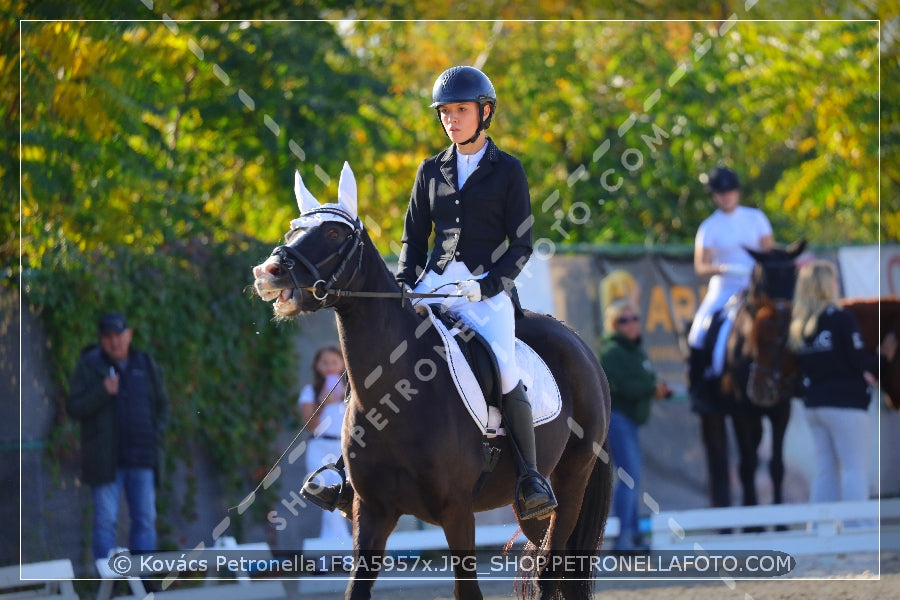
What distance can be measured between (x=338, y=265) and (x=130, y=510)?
4987 millimetres

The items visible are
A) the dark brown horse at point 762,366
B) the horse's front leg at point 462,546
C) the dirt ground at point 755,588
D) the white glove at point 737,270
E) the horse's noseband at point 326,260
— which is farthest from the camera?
the white glove at point 737,270

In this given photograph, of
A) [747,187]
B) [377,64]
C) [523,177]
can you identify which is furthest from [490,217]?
[747,187]

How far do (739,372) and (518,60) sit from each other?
7689mm

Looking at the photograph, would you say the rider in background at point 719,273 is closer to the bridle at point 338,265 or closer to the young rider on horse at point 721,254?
the young rider on horse at point 721,254

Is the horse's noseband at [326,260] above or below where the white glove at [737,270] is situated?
above

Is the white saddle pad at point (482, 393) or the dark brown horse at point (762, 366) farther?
the dark brown horse at point (762, 366)

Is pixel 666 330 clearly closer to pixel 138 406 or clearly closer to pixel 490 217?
pixel 138 406

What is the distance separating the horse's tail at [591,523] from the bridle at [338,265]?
2063 mm

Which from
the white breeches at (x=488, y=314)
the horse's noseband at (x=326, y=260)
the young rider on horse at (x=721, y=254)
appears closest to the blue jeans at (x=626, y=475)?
the young rider on horse at (x=721, y=254)

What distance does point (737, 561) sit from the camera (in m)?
10.1

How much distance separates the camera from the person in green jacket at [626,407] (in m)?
11.3

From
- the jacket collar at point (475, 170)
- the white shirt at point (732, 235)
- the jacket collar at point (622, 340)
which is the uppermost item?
the jacket collar at point (475, 170)

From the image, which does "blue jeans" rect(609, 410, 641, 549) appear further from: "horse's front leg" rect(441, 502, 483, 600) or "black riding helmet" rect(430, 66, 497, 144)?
"black riding helmet" rect(430, 66, 497, 144)

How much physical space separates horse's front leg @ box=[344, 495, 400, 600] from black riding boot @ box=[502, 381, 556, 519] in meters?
0.69
